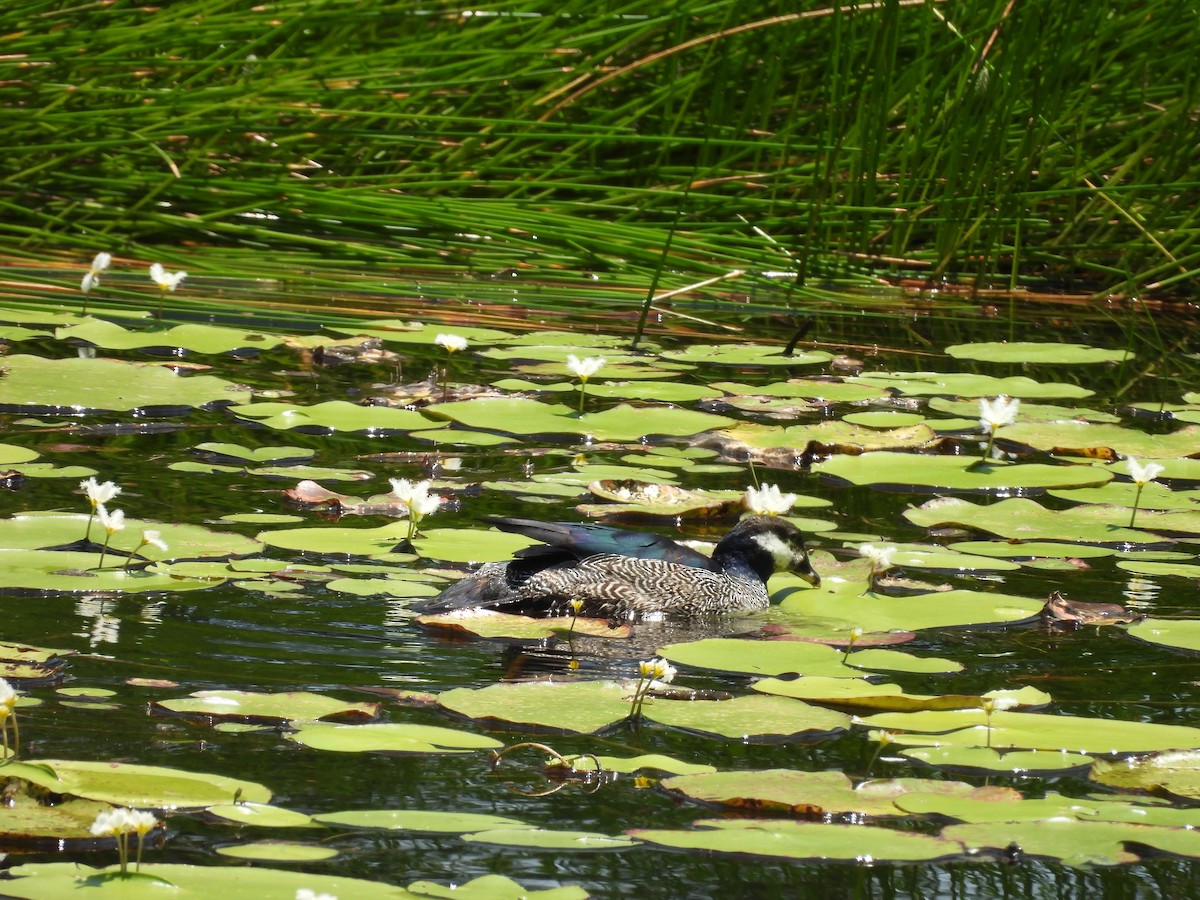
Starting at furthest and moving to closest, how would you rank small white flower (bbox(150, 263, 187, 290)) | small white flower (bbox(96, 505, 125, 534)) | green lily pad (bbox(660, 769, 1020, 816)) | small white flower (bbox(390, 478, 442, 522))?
small white flower (bbox(150, 263, 187, 290)) < small white flower (bbox(390, 478, 442, 522)) < small white flower (bbox(96, 505, 125, 534)) < green lily pad (bbox(660, 769, 1020, 816))

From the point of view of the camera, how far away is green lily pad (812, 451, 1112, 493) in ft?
15.0

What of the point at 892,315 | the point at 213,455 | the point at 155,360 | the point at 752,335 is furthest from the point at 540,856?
the point at 892,315

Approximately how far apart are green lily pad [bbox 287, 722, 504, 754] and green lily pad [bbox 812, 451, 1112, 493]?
2180 mm

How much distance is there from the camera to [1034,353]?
625cm

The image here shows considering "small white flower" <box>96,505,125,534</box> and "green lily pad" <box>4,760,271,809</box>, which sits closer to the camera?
"green lily pad" <box>4,760,271,809</box>

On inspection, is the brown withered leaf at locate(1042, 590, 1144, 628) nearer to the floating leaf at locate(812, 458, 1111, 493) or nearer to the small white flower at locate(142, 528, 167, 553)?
the floating leaf at locate(812, 458, 1111, 493)

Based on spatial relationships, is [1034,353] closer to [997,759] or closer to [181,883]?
[997,759]

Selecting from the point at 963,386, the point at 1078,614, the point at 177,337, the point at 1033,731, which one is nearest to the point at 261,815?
the point at 1033,731

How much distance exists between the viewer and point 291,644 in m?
3.06

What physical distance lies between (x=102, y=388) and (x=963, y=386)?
2769 mm

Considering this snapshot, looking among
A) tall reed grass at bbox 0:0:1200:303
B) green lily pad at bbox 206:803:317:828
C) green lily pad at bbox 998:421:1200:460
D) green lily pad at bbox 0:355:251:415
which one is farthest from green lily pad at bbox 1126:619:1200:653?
tall reed grass at bbox 0:0:1200:303

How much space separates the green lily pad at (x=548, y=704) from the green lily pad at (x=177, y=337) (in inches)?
122

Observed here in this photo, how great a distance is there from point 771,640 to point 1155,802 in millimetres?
981

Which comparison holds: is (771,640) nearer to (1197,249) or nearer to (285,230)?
(285,230)
